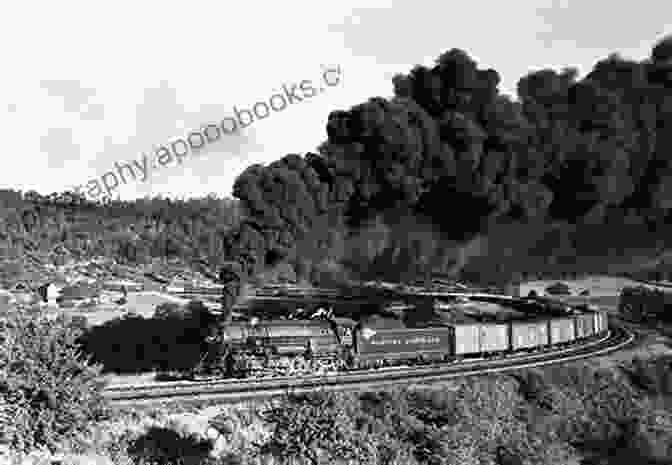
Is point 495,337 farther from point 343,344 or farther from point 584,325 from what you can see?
point 584,325

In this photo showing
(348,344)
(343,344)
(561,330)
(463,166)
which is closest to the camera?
(343,344)

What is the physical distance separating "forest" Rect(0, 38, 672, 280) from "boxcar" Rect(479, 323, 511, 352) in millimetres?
8086

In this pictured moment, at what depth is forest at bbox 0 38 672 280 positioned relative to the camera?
25453 millimetres

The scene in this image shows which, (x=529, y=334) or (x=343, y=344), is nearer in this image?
(x=343, y=344)

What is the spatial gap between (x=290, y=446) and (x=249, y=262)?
8179 mm

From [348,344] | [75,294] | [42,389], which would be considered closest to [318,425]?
[348,344]

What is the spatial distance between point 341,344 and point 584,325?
21055mm

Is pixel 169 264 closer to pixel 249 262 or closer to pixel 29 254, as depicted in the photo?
pixel 29 254

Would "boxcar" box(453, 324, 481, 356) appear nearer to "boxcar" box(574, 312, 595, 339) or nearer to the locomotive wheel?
the locomotive wheel

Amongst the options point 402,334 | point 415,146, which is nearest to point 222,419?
point 402,334

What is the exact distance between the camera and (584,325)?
36906 millimetres

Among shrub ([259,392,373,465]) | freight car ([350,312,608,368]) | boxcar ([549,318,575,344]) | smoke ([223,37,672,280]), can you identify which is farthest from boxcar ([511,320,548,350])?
shrub ([259,392,373,465])

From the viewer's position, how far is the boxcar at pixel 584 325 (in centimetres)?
3594

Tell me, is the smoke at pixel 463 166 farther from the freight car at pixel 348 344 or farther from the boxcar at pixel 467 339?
the boxcar at pixel 467 339
